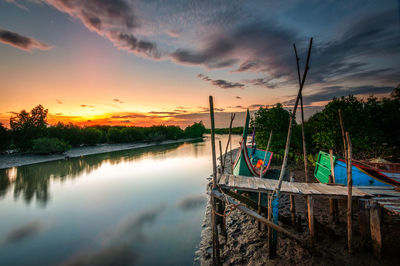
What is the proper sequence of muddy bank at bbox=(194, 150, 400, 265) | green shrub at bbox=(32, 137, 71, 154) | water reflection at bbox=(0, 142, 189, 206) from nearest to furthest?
muddy bank at bbox=(194, 150, 400, 265), water reflection at bbox=(0, 142, 189, 206), green shrub at bbox=(32, 137, 71, 154)

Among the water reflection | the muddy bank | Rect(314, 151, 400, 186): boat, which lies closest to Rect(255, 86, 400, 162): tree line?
Rect(314, 151, 400, 186): boat

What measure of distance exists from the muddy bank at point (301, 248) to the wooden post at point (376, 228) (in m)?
0.27

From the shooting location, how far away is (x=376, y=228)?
4594mm

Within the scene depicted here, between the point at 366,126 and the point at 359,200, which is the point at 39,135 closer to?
the point at 359,200

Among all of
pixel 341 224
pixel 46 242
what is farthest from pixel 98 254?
pixel 341 224

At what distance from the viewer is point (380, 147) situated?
11.9 metres

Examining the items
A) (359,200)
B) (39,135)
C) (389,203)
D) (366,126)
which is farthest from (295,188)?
(39,135)

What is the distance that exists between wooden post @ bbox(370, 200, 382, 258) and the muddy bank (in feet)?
0.88

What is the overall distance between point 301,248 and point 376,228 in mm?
2015

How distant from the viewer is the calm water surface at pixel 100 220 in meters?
7.09

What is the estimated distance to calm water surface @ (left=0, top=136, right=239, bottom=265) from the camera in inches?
279

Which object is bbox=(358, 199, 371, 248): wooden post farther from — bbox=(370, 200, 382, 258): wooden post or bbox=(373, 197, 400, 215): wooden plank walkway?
bbox=(373, 197, 400, 215): wooden plank walkway

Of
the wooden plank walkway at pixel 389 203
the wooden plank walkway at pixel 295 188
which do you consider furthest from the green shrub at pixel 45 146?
the wooden plank walkway at pixel 389 203

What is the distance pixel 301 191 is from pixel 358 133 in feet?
33.2
